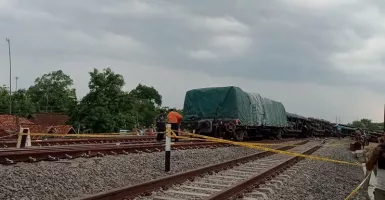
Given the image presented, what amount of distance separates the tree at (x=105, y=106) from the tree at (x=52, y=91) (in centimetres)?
3910

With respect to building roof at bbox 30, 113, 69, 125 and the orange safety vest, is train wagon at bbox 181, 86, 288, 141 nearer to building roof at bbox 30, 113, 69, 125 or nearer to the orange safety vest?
the orange safety vest

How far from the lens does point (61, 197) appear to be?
257 inches

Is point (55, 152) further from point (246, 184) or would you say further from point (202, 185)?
point (246, 184)

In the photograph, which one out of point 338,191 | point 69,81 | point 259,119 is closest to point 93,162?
point 338,191

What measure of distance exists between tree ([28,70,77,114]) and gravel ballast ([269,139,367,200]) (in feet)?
263

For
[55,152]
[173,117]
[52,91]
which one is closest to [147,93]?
[52,91]

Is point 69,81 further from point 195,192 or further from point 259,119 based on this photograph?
point 195,192

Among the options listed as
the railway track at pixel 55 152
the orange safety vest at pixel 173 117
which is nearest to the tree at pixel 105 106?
the orange safety vest at pixel 173 117

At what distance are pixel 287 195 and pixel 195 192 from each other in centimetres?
175

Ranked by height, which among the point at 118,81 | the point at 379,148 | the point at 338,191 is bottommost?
the point at 338,191

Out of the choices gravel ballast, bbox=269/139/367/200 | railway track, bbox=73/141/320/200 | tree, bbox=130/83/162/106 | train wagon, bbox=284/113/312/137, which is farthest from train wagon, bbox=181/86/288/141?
tree, bbox=130/83/162/106

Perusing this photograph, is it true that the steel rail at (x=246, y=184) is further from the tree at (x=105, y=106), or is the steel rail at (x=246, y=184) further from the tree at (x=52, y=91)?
the tree at (x=52, y=91)

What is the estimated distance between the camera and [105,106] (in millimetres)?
49031

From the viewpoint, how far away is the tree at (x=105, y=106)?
1818 inches
